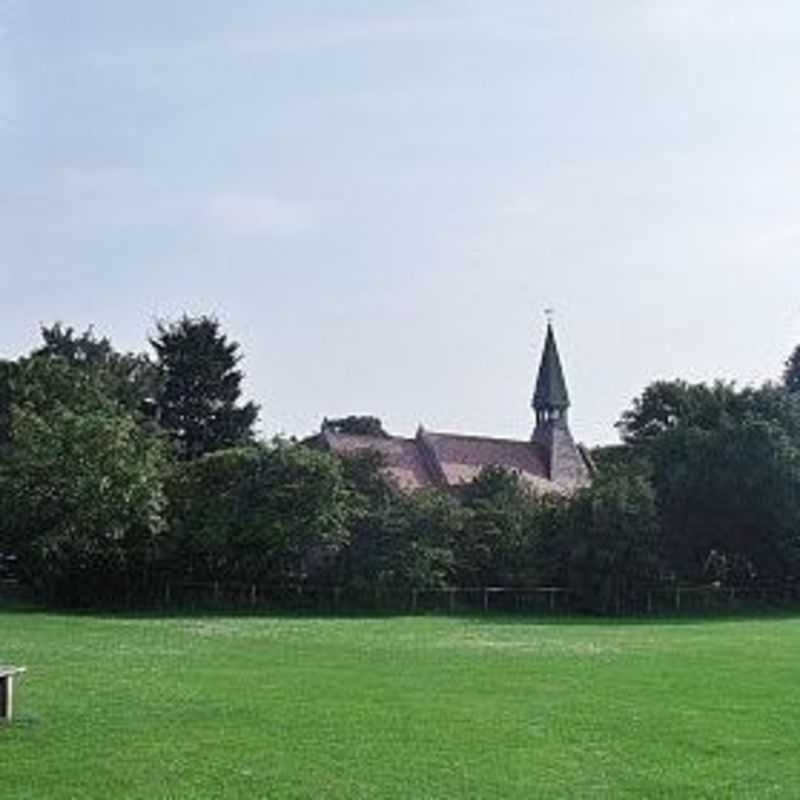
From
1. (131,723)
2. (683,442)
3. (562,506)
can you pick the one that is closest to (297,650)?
(131,723)

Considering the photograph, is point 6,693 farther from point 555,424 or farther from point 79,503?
point 555,424

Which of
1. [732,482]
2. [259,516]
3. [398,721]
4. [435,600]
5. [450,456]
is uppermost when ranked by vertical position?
[450,456]

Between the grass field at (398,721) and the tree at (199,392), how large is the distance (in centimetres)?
4971

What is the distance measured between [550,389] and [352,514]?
4622 centimetres

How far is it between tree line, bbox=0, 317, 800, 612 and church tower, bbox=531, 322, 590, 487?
26.2 metres

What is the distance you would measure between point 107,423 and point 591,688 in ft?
132

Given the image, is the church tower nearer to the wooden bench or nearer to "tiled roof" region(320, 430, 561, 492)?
"tiled roof" region(320, 430, 561, 492)

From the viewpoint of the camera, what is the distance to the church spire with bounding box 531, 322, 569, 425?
108 metres

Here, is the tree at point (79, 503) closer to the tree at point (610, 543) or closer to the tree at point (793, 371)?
the tree at point (610, 543)

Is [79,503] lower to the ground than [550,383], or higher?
lower

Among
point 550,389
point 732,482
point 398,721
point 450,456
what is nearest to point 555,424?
point 550,389

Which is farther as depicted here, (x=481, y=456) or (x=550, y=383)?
(x=550, y=383)

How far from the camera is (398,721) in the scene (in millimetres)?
19750

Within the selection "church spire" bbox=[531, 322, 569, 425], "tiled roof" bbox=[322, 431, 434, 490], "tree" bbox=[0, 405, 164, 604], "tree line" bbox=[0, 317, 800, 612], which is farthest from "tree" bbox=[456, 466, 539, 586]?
"church spire" bbox=[531, 322, 569, 425]
